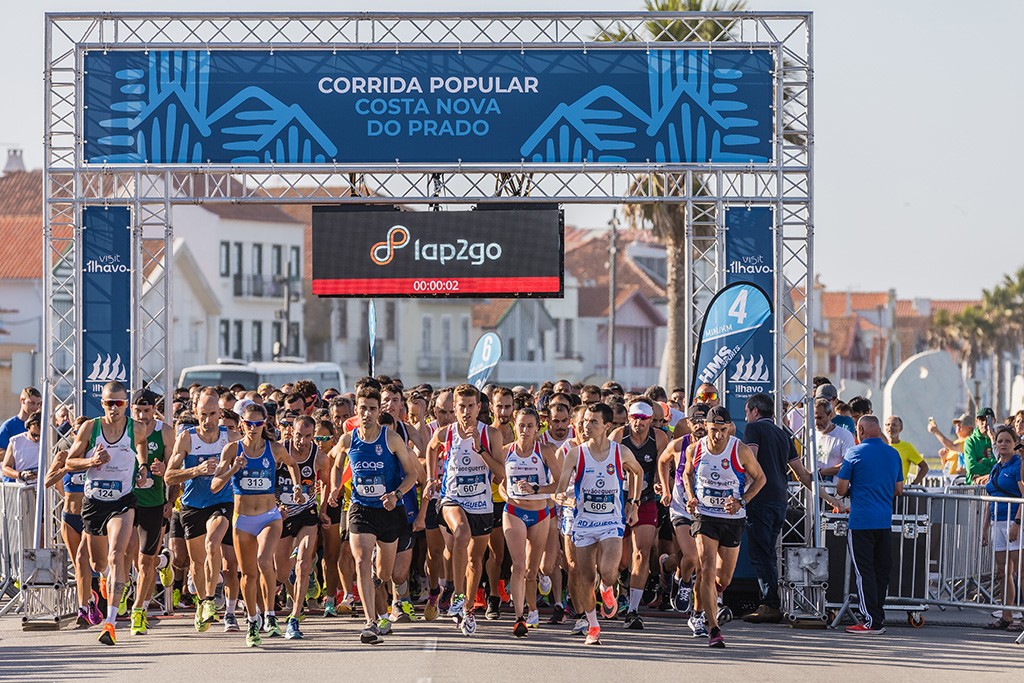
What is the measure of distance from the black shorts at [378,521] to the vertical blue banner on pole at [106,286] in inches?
155

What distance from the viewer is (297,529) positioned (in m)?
12.9

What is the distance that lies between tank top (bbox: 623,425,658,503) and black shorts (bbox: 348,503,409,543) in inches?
96.6

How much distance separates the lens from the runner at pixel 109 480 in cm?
1233

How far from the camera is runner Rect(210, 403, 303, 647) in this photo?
39.7 ft

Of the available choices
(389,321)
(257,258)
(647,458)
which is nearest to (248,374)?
(647,458)

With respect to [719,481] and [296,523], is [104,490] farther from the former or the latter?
[719,481]

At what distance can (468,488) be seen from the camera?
12.8 meters

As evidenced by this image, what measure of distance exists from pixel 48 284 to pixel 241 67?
2890 mm

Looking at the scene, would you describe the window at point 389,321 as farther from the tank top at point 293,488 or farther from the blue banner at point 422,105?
the tank top at point 293,488

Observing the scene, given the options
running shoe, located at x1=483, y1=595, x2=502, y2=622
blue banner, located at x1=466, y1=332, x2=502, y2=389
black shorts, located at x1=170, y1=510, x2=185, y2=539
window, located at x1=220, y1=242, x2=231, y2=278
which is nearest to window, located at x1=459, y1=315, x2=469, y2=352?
window, located at x1=220, y1=242, x2=231, y2=278

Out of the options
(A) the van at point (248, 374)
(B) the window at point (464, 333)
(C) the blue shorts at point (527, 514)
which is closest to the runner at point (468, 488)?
(C) the blue shorts at point (527, 514)

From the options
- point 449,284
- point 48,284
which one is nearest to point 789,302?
point 449,284

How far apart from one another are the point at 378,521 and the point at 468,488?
0.94 meters

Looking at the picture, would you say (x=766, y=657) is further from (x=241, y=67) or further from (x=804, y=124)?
(x=241, y=67)
